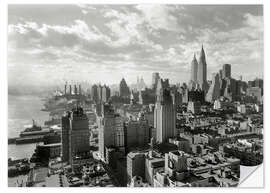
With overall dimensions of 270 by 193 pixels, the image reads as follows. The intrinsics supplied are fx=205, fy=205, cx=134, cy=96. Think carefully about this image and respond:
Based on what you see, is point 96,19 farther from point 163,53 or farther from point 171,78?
point 171,78

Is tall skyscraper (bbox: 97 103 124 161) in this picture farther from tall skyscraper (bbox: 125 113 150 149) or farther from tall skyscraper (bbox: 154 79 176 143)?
tall skyscraper (bbox: 154 79 176 143)

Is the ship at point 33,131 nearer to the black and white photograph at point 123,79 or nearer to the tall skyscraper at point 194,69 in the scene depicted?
the black and white photograph at point 123,79

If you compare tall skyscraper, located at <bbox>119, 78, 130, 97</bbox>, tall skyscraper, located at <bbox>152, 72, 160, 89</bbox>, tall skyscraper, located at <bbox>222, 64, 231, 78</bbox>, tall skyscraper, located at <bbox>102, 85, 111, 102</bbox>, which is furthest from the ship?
tall skyscraper, located at <bbox>222, 64, 231, 78</bbox>

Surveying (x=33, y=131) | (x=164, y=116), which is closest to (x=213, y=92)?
(x=164, y=116)

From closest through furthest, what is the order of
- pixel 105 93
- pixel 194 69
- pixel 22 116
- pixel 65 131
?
pixel 22 116, pixel 194 69, pixel 105 93, pixel 65 131

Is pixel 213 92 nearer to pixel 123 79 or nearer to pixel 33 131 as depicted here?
pixel 123 79
